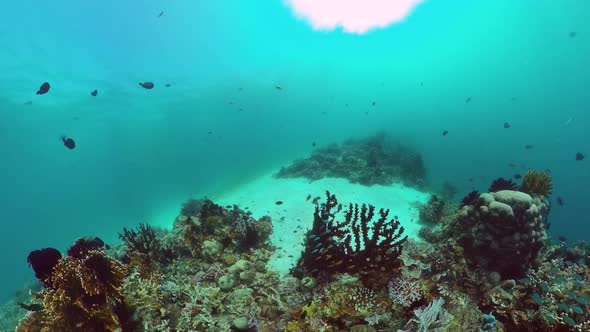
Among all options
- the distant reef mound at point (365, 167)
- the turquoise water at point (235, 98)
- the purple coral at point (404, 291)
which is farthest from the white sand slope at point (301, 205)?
the turquoise water at point (235, 98)

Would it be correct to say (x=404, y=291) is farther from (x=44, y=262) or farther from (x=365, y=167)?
(x=365, y=167)

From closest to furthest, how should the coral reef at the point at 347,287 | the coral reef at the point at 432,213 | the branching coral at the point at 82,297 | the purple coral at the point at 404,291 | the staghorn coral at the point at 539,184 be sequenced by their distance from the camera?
the branching coral at the point at 82,297, the coral reef at the point at 347,287, the purple coral at the point at 404,291, the staghorn coral at the point at 539,184, the coral reef at the point at 432,213

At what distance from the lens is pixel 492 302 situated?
5.78 m

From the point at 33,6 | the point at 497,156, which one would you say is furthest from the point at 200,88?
the point at 497,156

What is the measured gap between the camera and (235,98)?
271 ft

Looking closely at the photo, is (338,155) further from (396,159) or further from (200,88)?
(200,88)

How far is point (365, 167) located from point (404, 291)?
1660 centimetres

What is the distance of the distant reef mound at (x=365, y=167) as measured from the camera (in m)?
20.0

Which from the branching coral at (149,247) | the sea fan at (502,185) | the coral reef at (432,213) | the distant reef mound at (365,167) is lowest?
the branching coral at (149,247)

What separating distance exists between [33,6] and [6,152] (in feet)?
175

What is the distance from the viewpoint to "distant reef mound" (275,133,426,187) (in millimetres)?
19962

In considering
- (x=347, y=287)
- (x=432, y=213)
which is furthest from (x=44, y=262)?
(x=432, y=213)

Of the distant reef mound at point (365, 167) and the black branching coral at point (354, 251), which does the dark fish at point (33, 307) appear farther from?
the distant reef mound at point (365, 167)

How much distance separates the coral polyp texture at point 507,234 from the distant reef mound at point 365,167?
1164 cm
